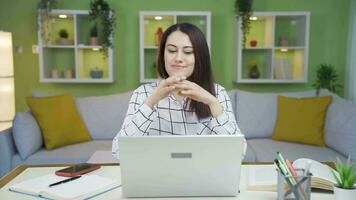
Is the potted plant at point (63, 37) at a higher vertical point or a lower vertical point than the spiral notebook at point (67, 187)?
higher

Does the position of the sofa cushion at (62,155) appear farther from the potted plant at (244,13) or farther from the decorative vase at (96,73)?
the potted plant at (244,13)

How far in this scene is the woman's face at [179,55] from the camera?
1.39m

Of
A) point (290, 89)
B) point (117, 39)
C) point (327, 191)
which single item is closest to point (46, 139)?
point (117, 39)

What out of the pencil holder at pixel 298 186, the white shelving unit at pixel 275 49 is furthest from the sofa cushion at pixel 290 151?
the pencil holder at pixel 298 186

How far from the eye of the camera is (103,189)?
1.13 meters

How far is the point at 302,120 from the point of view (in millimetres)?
2941

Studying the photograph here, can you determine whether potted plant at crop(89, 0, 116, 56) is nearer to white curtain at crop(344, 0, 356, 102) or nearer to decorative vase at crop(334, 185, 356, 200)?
white curtain at crop(344, 0, 356, 102)

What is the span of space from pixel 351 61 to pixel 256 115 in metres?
1.52

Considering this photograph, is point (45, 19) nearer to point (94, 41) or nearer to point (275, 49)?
point (94, 41)

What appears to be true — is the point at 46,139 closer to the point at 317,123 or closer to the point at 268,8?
the point at 317,123

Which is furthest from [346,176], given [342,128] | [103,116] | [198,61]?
[103,116]

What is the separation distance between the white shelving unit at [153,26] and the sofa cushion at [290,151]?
1.37 m

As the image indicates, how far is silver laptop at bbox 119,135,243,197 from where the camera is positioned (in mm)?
969

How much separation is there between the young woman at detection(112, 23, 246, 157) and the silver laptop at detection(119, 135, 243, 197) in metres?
0.24
